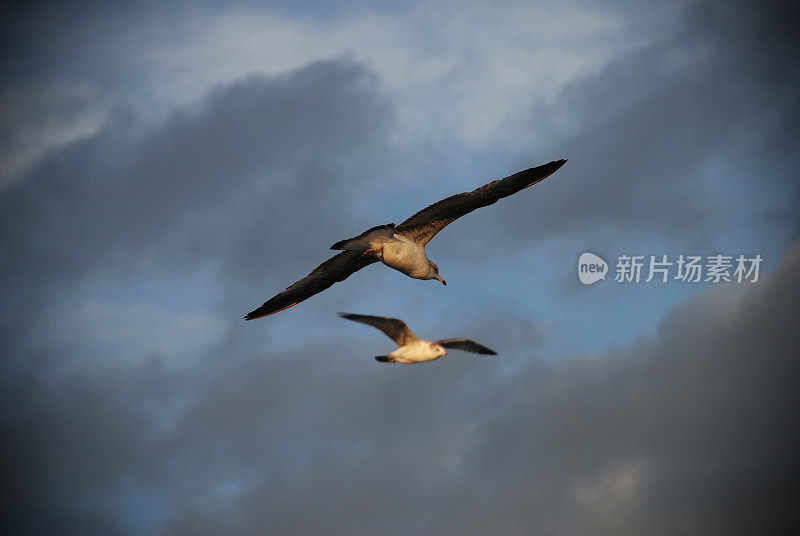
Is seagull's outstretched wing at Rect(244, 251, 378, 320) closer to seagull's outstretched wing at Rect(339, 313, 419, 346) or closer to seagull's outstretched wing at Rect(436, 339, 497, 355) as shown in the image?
seagull's outstretched wing at Rect(339, 313, 419, 346)

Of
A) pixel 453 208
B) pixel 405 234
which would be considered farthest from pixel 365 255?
pixel 453 208

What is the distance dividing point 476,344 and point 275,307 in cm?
1116

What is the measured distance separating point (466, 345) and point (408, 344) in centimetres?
149

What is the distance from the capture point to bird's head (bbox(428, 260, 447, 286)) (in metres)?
30.1

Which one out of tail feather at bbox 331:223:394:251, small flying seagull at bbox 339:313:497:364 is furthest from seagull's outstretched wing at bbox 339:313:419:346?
tail feather at bbox 331:223:394:251

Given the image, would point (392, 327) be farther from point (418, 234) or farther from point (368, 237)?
point (418, 234)

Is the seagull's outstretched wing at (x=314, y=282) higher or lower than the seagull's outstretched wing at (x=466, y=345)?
higher

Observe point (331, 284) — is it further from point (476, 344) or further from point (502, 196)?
point (476, 344)

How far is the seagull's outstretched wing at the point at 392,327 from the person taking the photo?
22.4 m

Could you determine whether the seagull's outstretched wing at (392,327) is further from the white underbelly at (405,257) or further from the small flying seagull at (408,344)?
the white underbelly at (405,257)

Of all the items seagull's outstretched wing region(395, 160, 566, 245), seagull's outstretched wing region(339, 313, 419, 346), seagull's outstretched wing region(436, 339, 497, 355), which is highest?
seagull's outstretched wing region(395, 160, 566, 245)

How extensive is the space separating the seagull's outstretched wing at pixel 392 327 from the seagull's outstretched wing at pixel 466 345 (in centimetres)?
86

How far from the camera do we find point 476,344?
22.2 m

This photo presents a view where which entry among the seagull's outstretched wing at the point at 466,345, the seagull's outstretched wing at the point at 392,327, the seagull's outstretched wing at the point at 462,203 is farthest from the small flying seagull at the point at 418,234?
the seagull's outstretched wing at the point at 466,345
